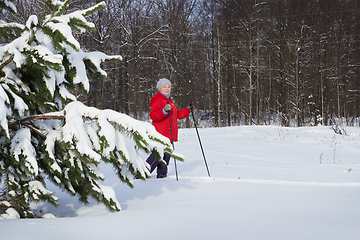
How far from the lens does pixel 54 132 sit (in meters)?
2.58

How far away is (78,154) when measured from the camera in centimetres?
240

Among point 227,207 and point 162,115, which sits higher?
point 162,115

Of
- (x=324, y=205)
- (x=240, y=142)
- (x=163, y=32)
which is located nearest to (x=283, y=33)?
(x=163, y=32)

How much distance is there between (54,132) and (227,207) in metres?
1.78

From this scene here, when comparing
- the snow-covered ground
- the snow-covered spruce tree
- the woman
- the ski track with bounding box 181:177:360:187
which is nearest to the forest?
the woman

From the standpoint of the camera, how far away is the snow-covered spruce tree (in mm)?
2357

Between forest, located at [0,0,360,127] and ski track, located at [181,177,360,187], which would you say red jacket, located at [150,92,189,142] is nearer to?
ski track, located at [181,177,360,187]

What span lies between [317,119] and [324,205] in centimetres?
1935

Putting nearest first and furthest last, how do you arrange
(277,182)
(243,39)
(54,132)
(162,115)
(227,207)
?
(54,132)
(227,207)
(277,182)
(162,115)
(243,39)

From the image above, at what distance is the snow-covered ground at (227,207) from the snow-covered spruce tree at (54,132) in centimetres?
40

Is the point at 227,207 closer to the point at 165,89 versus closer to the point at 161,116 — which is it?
the point at 161,116

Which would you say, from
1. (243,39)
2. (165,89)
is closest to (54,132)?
(165,89)

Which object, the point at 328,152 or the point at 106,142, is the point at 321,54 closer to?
the point at 328,152

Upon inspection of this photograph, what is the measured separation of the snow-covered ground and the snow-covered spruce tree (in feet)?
1.31
